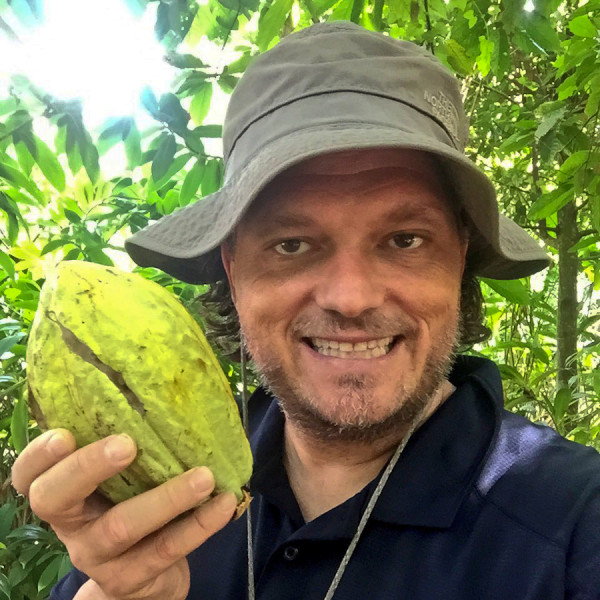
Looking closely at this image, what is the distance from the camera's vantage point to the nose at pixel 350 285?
97 centimetres

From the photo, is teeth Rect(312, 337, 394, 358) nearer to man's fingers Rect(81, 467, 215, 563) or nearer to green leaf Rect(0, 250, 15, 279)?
man's fingers Rect(81, 467, 215, 563)

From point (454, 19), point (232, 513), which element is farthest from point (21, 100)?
point (454, 19)

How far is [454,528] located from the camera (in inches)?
35.7

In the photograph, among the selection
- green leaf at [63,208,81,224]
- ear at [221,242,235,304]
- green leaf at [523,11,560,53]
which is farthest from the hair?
green leaf at [523,11,560,53]

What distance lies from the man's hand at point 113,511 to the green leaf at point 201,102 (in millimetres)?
923

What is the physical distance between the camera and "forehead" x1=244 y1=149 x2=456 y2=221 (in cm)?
99

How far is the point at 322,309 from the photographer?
3.35ft

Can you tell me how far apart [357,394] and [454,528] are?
26 centimetres

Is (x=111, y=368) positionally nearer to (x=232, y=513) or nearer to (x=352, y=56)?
(x=232, y=513)

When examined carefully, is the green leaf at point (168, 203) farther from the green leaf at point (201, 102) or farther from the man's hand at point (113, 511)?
the man's hand at point (113, 511)

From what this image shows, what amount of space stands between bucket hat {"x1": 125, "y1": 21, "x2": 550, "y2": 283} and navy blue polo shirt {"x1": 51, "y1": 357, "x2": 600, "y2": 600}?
1.13 ft

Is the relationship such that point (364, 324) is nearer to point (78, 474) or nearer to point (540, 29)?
point (78, 474)

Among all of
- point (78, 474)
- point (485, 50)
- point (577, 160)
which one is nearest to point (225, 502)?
point (78, 474)

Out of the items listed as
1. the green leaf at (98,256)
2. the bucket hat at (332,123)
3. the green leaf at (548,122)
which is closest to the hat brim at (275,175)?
the bucket hat at (332,123)
